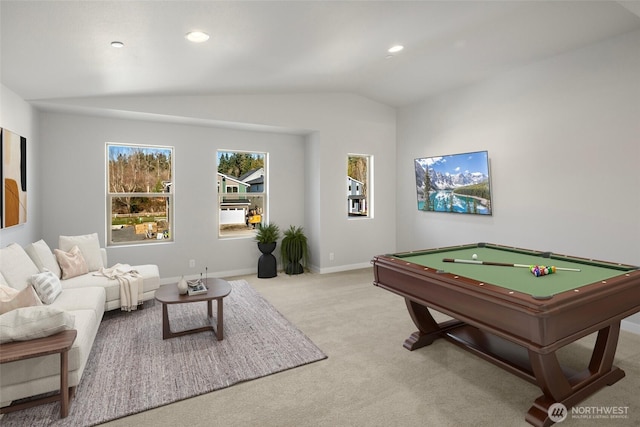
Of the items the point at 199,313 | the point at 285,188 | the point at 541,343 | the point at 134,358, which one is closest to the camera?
the point at 541,343

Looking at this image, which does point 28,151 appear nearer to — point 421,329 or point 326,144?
point 326,144

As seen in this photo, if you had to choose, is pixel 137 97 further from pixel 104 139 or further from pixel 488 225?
pixel 488 225

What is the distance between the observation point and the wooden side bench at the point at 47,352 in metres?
1.99

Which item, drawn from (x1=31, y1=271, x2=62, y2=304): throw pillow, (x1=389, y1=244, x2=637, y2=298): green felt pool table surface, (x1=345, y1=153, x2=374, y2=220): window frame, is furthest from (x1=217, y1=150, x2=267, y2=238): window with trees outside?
(x1=389, y1=244, x2=637, y2=298): green felt pool table surface

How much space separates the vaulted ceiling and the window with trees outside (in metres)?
1.38

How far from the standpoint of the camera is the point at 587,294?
197 centimetres

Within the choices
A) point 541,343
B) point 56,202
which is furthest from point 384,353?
point 56,202

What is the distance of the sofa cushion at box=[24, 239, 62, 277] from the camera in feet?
11.3

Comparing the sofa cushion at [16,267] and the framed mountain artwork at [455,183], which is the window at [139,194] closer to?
the sofa cushion at [16,267]

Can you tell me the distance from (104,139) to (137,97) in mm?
866

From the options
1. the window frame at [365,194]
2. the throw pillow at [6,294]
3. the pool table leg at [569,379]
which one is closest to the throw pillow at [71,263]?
the throw pillow at [6,294]

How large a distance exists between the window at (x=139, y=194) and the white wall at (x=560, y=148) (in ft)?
14.7

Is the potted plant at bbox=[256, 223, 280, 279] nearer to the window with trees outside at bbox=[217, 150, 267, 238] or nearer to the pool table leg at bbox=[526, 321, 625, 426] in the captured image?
the window with trees outside at bbox=[217, 150, 267, 238]

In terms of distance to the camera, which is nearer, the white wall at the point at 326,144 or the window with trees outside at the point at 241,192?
the white wall at the point at 326,144
